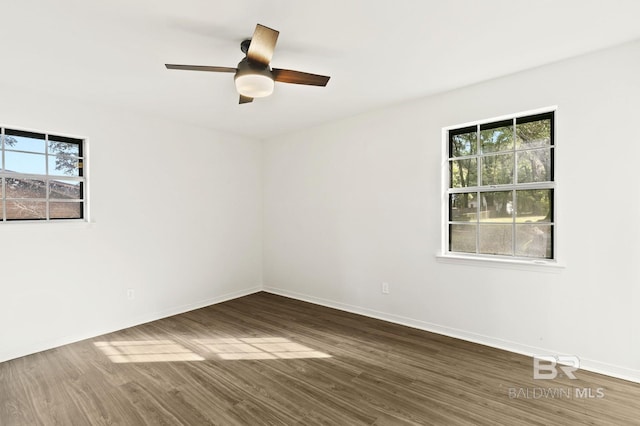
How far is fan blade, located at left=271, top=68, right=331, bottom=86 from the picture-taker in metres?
2.32

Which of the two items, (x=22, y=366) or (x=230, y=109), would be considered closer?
(x=22, y=366)

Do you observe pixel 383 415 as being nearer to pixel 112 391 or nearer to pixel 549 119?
pixel 112 391

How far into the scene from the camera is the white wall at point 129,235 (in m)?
3.05

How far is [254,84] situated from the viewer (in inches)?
88.6

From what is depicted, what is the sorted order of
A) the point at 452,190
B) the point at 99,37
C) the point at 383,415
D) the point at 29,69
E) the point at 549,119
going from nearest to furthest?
the point at 383,415 → the point at 99,37 → the point at 29,69 → the point at 549,119 → the point at 452,190

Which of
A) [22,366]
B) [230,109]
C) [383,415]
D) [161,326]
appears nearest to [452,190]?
[383,415]

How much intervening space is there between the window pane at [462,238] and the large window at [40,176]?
4.19 meters

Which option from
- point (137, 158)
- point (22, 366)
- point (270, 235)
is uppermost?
point (137, 158)

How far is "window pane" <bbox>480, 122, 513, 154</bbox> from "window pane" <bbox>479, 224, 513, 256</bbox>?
791 mm

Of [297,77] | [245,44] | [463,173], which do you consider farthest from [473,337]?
[245,44]

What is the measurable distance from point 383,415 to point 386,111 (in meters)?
3.14

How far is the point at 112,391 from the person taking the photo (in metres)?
2.36

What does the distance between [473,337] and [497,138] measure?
2051 millimetres

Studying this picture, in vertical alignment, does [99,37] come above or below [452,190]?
above
